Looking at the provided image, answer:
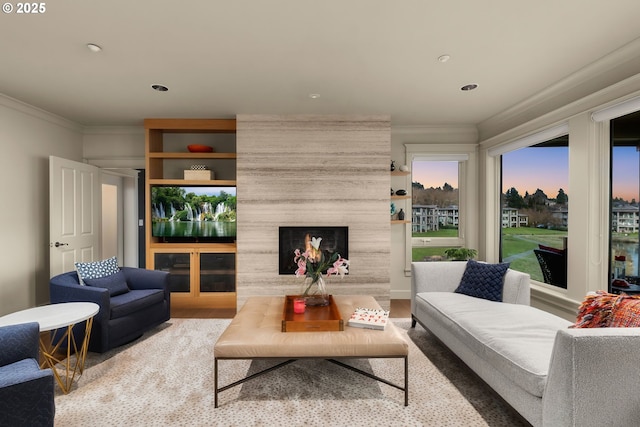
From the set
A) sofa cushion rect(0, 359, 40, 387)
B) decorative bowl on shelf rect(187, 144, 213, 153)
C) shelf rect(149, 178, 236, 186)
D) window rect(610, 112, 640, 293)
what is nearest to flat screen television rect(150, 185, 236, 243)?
shelf rect(149, 178, 236, 186)

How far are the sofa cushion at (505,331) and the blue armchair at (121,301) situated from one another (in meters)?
2.75

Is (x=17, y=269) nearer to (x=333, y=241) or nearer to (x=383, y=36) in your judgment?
(x=333, y=241)

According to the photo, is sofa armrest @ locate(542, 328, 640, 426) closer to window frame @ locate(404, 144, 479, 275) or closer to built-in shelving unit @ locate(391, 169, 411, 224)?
built-in shelving unit @ locate(391, 169, 411, 224)

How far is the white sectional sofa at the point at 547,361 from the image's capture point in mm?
1433

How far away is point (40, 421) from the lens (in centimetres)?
151

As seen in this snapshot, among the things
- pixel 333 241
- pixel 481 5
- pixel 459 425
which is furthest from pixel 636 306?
pixel 333 241

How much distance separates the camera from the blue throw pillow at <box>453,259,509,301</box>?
2994mm

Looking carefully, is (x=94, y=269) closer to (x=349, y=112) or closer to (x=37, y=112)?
(x=37, y=112)

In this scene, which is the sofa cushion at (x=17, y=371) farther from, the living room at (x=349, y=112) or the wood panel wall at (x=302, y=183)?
the wood panel wall at (x=302, y=183)

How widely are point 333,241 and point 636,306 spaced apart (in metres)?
2.90

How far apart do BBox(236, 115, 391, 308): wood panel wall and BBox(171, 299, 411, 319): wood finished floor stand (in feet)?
0.66

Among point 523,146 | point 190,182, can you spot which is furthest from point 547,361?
point 190,182

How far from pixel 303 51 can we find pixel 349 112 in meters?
1.63

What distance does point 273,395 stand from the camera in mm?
2189
